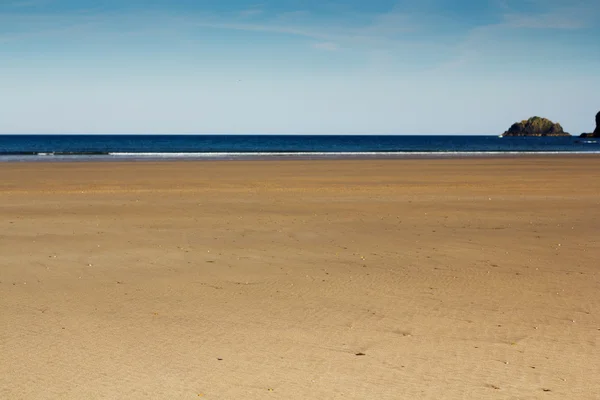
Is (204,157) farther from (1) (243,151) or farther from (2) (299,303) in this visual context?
(2) (299,303)

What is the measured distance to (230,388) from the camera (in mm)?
5164

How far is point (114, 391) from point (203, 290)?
320 centimetres

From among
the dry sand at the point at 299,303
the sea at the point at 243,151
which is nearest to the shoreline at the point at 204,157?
the sea at the point at 243,151

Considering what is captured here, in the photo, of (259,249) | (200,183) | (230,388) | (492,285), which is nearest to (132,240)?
(259,249)

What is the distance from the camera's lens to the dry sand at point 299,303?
5352mm

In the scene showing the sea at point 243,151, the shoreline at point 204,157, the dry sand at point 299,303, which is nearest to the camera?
the dry sand at point 299,303

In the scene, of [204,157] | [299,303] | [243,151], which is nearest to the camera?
[299,303]

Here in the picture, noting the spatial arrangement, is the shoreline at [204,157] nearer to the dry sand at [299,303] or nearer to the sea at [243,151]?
the sea at [243,151]

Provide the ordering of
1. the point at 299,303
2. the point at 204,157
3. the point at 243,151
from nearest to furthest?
the point at 299,303, the point at 204,157, the point at 243,151

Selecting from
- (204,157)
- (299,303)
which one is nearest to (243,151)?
(204,157)

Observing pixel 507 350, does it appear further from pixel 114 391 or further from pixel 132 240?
pixel 132 240

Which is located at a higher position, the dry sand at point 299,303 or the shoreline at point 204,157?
the shoreline at point 204,157

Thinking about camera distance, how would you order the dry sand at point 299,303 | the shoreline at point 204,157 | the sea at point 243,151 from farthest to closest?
the sea at point 243,151 < the shoreline at point 204,157 < the dry sand at point 299,303

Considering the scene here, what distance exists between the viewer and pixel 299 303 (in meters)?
7.67
